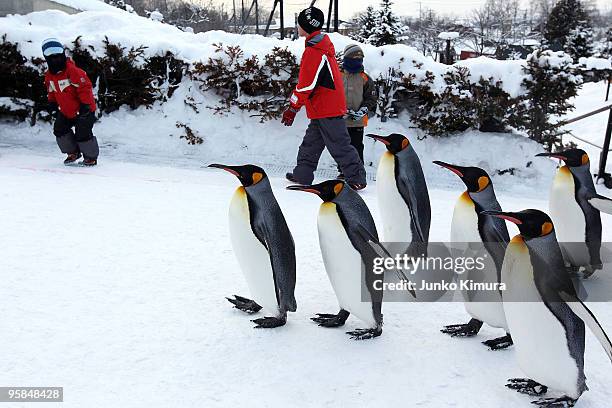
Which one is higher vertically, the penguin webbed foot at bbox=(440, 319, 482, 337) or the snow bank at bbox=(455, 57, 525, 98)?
the snow bank at bbox=(455, 57, 525, 98)

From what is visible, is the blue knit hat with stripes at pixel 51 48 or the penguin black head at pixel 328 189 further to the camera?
the blue knit hat with stripes at pixel 51 48

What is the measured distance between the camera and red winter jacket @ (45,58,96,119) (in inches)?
216

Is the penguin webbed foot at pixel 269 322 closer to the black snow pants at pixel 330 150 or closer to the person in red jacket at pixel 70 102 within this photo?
the black snow pants at pixel 330 150

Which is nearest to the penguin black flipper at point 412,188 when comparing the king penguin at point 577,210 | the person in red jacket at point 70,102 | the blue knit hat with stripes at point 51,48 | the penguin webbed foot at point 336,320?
the king penguin at point 577,210

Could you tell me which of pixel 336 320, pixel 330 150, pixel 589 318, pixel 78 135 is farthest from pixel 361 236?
pixel 78 135

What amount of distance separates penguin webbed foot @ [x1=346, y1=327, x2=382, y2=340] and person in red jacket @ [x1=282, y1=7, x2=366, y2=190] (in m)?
2.69

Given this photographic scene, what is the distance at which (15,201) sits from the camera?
429 centimetres

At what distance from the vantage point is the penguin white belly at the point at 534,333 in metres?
1.94

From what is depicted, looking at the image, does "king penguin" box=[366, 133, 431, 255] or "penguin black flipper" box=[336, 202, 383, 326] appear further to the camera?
"king penguin" box=[366, 133, 431, 255]

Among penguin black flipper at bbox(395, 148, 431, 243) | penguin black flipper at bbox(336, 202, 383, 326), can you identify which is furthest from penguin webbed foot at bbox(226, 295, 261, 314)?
penguin black flipper at bbox(395, 148, 431, 243)

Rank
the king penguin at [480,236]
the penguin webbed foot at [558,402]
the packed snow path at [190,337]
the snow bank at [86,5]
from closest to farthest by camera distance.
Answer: the penguin webbed foot at [558,402]
the packed snow path at [190,337]
the king penguin at [480,236]
the snow bank at [86,5]

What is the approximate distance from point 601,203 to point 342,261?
4.68 feet

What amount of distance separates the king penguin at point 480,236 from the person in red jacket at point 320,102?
2.51 m

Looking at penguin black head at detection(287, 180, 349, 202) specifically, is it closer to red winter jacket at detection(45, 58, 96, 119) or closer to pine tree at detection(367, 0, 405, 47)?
red winter jacket at detection(45, 58, 96, 119)
